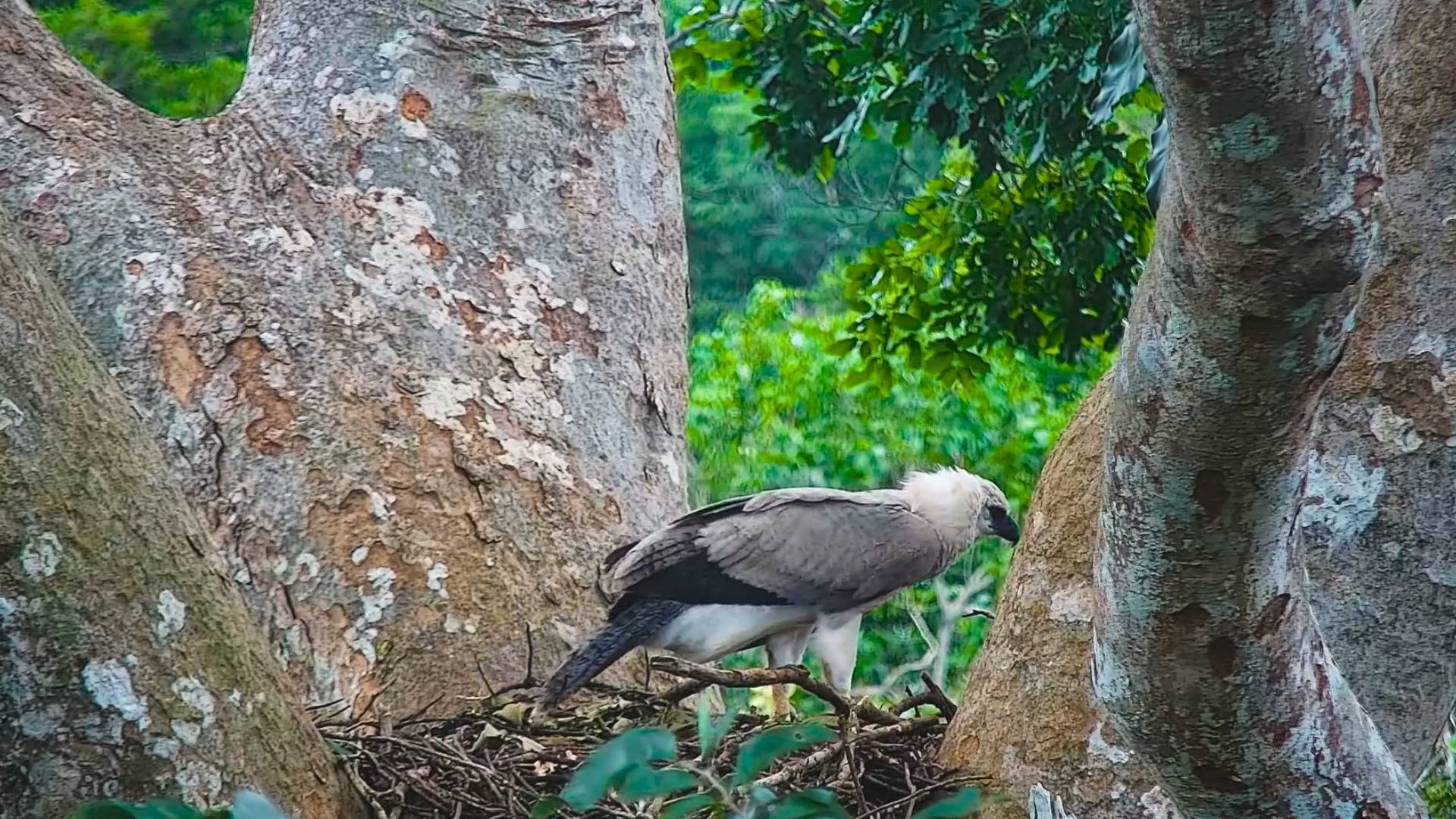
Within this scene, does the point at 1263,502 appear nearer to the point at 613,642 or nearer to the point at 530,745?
the point at 530,745

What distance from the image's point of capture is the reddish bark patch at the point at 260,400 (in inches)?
140

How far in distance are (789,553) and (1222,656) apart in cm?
225

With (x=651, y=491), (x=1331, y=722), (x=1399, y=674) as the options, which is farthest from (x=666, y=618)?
(x=1331, y=722)

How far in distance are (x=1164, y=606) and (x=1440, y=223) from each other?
99cm

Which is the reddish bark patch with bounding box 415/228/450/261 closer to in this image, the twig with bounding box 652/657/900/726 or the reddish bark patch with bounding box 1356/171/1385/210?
the twig with bounding box 652/657/900/726

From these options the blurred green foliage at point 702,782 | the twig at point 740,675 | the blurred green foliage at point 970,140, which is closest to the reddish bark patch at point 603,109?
the blurred green foliage at point 970,140

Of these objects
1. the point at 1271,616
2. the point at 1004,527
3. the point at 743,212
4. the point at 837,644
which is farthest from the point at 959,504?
the point at 743,212

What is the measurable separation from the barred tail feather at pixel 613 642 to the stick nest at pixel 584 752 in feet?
0.21

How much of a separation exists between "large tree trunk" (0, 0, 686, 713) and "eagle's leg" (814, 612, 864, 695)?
565mm

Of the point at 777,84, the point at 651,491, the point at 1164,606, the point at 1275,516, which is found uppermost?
the point at 1275,516

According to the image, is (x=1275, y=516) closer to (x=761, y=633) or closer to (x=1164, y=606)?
(x=1164, y=606)

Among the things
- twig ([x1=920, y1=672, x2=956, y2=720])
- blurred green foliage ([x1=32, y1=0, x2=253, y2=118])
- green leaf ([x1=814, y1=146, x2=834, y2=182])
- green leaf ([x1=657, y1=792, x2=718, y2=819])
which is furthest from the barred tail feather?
blurred green foliage ([x1=32, y1=0, x2=253, y2=118])

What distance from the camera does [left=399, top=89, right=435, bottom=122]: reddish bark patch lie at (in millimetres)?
4078

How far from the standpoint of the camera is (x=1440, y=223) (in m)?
2.56
